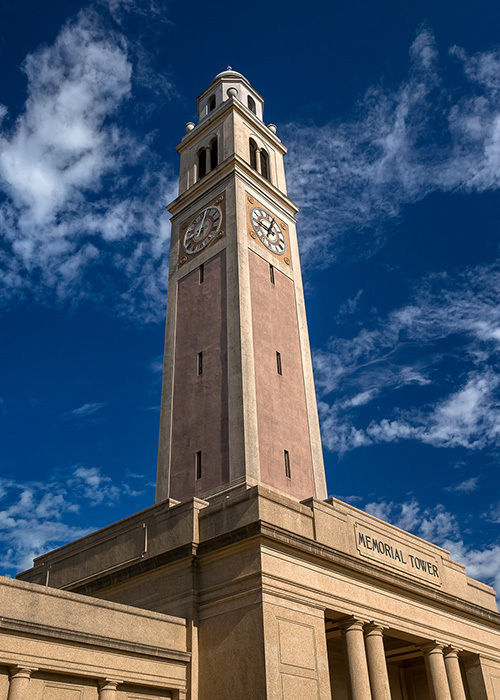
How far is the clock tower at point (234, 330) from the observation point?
112 feet

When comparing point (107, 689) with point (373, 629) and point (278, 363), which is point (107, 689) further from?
point (278, 363)

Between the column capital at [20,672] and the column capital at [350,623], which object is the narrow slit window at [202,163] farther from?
the column capital at [20,672]

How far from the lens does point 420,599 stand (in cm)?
3089

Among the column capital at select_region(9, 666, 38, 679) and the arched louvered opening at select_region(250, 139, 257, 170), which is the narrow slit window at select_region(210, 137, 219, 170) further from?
the column capital at select_region(9, 666, 38, 679)

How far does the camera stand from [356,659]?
26.0 meters

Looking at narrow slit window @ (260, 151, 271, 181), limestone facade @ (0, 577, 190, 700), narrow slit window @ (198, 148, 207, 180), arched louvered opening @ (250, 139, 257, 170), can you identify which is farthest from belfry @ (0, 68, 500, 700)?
narrow slit window @ (260, 151, 271, 181)

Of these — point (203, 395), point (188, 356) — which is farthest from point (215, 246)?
point (203, 395)

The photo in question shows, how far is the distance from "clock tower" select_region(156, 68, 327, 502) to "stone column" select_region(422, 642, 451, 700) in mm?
8964

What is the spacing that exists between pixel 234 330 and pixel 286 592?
16.2 metres

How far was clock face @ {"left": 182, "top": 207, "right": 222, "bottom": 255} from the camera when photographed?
43222 mm

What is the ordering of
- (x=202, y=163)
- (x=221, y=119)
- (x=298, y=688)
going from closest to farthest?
1. (x=298, y=688)
2. (x=221, y=119)
3. (x=202, y=163)

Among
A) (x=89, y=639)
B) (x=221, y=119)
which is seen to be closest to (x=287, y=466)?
(x=89, y=639)

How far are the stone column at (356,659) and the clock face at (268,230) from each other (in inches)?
964

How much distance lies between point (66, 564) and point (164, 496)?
5.97 metres
